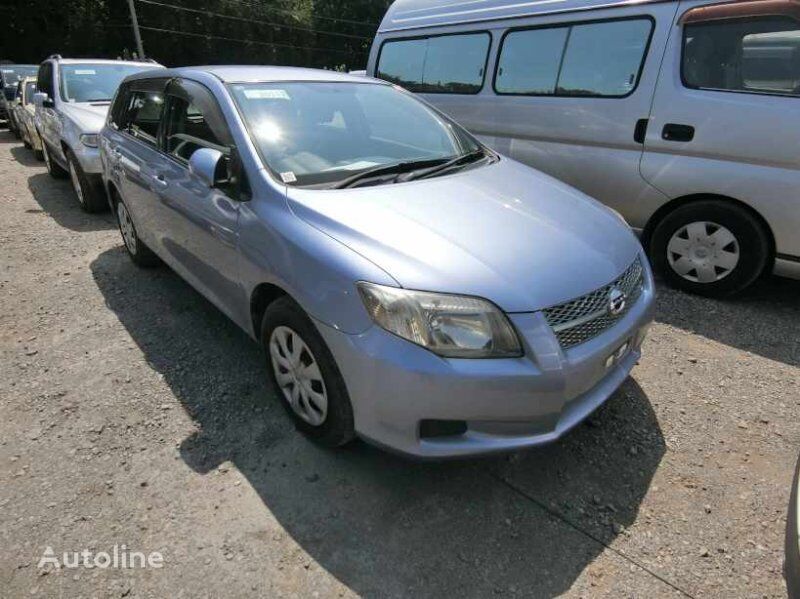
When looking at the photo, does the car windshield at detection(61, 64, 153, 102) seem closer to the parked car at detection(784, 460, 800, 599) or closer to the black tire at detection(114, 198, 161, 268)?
the black tire at detection(114, 198, 161, 268)

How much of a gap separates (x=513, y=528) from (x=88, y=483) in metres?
1.77

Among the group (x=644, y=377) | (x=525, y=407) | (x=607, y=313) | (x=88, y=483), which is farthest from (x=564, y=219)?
(x=88, y=483)

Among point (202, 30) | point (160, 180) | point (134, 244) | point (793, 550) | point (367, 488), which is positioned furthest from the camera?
point (202, 30)

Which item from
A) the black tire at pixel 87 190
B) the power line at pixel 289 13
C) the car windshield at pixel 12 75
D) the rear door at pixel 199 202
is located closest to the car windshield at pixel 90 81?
the black tire at pixel 87 190

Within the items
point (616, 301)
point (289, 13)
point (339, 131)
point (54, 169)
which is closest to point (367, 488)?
point (616, 301)

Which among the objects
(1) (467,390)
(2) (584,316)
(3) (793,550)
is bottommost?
(3) (793,550)

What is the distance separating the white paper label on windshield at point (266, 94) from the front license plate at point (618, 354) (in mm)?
2043

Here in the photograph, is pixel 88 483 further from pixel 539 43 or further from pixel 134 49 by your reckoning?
pixel 134 49

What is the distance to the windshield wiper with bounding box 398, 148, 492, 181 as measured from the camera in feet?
8.54

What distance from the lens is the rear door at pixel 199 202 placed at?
8.43 feet

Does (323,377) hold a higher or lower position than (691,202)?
lower

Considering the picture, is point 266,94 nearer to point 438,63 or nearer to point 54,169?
point 438,63

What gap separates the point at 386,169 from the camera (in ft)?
8.52

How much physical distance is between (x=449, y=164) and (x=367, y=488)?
5.49 ft
